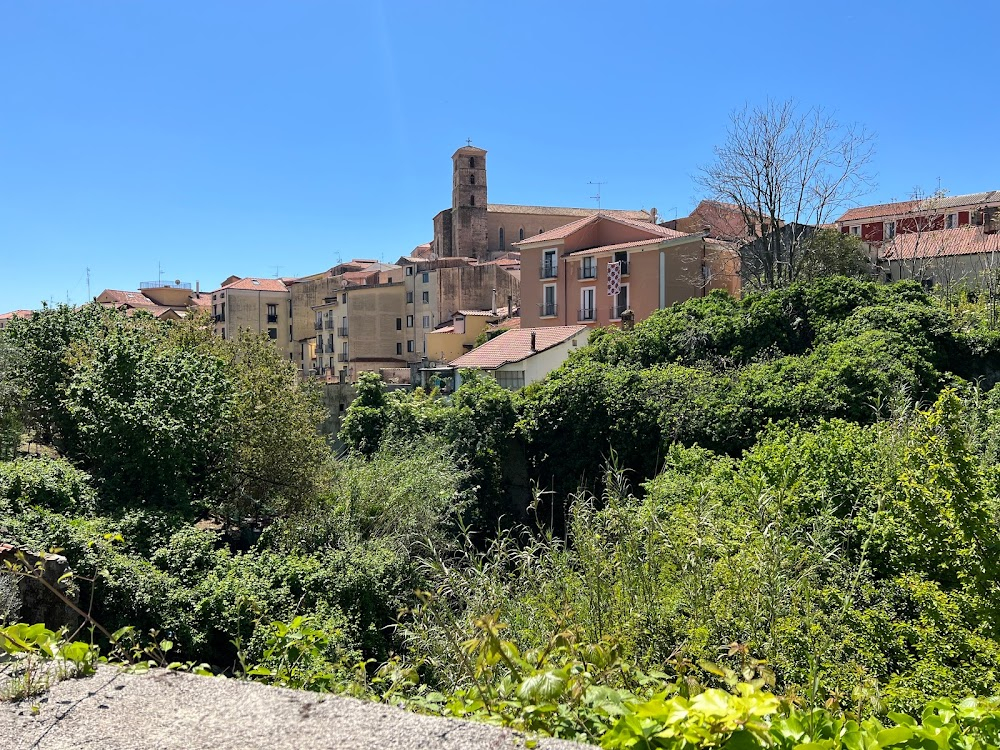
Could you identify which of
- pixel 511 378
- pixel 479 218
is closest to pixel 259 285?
pixel 479 218

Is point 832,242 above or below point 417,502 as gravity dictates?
above

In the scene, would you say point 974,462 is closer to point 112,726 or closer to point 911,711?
point 911,711

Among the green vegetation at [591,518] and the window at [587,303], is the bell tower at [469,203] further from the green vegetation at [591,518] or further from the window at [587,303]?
the green vegetation at [591,518]

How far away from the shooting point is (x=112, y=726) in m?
3.22

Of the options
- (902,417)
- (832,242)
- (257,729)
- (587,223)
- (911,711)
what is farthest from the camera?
(587,223)

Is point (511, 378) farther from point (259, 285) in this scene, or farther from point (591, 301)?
point (259, 285)

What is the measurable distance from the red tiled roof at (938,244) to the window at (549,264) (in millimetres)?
14595

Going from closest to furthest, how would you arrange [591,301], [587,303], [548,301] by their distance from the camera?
[591,301], [587,303], [548,301]

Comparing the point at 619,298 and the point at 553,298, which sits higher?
the point at 553,298

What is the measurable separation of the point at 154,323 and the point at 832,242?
2169 cm

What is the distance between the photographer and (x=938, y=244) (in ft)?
97.3

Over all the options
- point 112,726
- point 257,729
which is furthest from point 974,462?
point 112,726

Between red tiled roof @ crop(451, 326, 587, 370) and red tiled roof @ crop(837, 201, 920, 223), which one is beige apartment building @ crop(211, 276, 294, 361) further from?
red tiled roof @ crop(837, 201, 920, 223)

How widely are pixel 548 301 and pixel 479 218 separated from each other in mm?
35029
